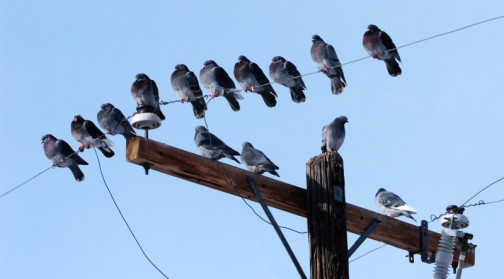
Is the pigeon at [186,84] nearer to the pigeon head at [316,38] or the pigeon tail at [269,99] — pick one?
the pigeon tail at [269,99]

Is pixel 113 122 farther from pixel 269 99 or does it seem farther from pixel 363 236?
pixel 363 236

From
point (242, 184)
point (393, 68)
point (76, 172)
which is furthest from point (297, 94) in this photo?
point (242, 184)

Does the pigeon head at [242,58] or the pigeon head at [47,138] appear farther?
the pigeon head at [242,58]

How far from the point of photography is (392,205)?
38.9 ft

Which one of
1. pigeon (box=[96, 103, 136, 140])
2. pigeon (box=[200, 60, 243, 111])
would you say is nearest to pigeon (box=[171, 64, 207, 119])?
pigeon (box=[200, 60, 243, 111])

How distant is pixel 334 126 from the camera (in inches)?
414

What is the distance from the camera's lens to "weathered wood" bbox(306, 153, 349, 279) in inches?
277

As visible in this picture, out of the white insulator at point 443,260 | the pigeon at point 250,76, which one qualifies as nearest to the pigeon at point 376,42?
the pigeon at point 250,76

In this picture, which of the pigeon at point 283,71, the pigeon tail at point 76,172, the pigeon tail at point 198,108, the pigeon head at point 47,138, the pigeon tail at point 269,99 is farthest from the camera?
the pigeon at point 283,71

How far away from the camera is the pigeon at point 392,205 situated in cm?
1170

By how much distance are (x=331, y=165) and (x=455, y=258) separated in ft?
7.00

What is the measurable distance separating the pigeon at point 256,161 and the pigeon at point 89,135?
4.49 feet

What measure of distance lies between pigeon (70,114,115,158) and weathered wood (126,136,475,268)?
2.76 m

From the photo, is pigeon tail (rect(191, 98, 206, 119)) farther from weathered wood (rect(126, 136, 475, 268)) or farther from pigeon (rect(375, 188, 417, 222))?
weathered wood (rect(126, 136, 475, 268))
